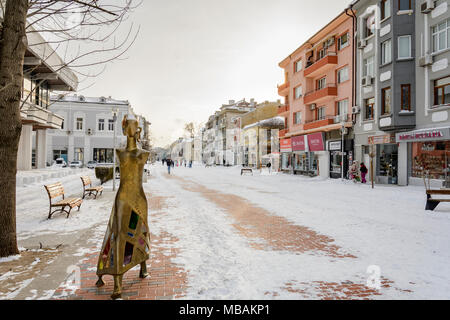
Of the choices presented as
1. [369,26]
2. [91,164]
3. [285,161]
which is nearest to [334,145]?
[369,26]

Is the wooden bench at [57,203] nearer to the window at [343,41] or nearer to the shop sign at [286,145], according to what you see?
the window at [343,41]

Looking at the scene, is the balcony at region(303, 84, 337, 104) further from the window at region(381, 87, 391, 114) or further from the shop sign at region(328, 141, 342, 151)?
the window at region(381, 87, 391, 114)

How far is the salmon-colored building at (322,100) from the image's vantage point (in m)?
24.0

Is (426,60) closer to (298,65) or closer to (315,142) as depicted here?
(315,142)

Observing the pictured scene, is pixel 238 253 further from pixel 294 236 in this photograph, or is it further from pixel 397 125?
pixel 397 125

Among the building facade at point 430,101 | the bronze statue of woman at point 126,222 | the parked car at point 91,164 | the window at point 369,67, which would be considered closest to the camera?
the bronze statue of woman at point 126,222

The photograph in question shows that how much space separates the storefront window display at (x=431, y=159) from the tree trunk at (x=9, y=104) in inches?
703

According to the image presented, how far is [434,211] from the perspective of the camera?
9070 millimetres

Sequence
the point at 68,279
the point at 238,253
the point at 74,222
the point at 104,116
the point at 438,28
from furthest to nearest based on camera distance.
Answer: the point at 104,116 < the point at 438,28 < the point at 74,222 < the point at 238,253 < the point at 68,279

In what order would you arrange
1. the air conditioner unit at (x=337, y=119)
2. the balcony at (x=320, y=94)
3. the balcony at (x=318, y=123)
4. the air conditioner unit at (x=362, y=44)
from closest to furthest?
the air conditioner unit at (x=362, y=44)
the air conditioner unit at (x=337, y=119)
the balcony at (x=318, y=123)
the balcony at (x=320, y=94)

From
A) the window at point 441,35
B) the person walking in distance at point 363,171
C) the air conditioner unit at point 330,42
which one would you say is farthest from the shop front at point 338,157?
the air conditioner unit at point 330,42

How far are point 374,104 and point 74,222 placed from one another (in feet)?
68.3
